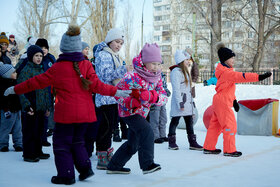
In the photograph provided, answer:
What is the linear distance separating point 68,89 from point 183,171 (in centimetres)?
187

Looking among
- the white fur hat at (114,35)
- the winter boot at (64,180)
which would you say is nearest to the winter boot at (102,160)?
the winter boot at (64,180)

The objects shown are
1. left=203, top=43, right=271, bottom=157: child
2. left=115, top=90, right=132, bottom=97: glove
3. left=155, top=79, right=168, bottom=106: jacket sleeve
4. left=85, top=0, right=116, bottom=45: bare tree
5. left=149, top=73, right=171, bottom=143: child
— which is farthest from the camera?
left=85, top=0, right=116, bottom=45: bare tree

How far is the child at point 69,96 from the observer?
12.0ft

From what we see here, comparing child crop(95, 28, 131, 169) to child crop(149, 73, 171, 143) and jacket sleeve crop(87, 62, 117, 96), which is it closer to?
jacket sleeve crop(87, 62, 117, 96)

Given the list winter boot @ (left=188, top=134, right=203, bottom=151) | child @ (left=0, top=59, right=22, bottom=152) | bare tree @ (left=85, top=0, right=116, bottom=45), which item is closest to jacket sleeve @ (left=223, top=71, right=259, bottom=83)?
winter boot @ (left=188, top=134, right=203, bottom=151)

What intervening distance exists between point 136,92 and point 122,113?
1.48 ft

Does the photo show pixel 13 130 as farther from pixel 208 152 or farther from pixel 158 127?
pixel 208 152

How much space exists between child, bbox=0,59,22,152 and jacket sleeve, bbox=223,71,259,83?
11.4 feet

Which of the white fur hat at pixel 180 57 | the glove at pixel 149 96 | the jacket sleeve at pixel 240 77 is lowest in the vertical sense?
the glove at pixel 149 96

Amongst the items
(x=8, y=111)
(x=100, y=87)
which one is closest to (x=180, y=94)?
(x=100, y=87)

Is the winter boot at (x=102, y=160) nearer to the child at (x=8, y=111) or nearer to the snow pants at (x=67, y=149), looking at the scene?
the snow pants at (x=67, y=149)

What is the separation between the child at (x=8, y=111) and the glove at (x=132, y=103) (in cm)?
261

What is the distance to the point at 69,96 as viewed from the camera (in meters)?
3.67

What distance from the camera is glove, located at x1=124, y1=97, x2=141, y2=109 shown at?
12.1 ft
